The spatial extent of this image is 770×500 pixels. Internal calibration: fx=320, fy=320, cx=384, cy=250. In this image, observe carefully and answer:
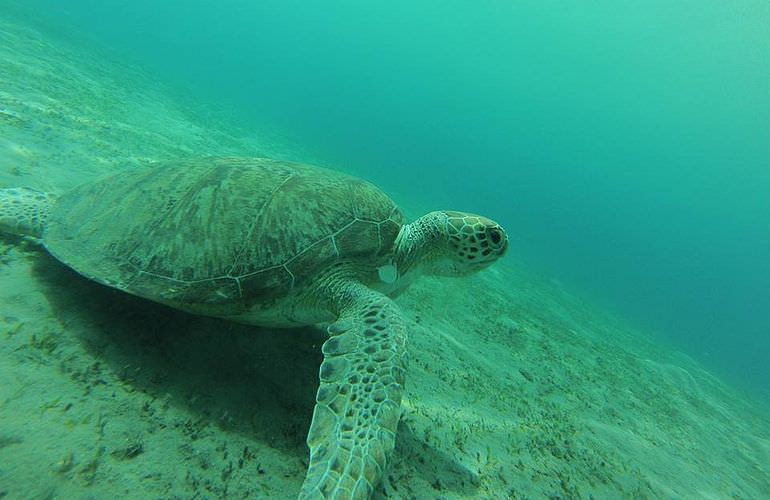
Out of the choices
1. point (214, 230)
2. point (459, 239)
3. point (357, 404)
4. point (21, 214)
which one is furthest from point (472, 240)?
point (21, 214)

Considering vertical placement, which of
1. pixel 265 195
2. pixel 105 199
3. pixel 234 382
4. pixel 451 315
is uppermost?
pixel 265 195

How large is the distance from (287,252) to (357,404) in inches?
46.2

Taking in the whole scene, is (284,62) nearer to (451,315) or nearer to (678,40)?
(678,40)

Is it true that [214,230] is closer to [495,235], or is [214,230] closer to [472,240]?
[472,240]

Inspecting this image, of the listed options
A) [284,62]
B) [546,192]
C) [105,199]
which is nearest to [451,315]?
[105,199]

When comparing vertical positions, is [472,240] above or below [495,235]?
below

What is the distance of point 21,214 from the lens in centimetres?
270

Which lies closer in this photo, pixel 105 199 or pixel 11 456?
pixel 11 456

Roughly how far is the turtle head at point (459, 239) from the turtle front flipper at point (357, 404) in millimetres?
1016

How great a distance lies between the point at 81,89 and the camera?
9.11 metres

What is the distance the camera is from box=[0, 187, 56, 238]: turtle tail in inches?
104

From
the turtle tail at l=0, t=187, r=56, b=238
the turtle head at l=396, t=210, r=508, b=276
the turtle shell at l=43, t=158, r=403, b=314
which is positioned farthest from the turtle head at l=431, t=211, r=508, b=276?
the turtle tail at l=0, t=187, r=56, b=238

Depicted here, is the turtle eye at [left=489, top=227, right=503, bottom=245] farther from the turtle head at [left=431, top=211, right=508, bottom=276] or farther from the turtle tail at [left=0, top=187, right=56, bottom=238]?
the turtle tail at [left=0, top=187, right=56, bottom=238]

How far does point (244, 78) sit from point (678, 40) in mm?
88530
